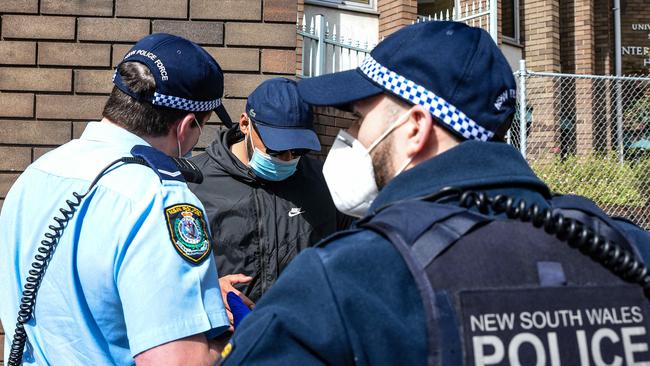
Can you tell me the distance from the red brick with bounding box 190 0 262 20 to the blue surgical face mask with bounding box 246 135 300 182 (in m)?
0.94

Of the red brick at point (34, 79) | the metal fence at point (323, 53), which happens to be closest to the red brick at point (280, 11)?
the red brick at point (34, 79)

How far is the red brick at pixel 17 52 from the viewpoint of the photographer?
13.3 ft

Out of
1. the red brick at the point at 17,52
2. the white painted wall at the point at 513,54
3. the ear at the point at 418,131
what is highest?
the white painted wall at the point at 513,54

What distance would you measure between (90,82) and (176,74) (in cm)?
214

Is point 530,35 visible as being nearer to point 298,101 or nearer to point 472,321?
point 298,101

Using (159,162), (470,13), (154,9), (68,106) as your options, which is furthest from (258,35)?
(470,13)

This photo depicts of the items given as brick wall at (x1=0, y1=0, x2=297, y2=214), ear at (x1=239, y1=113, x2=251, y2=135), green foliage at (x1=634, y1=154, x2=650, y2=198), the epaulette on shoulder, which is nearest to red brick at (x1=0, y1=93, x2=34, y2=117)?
brick wall at (x1=0, y1=0, x2=297, y2=214)

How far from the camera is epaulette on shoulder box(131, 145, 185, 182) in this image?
1845mm

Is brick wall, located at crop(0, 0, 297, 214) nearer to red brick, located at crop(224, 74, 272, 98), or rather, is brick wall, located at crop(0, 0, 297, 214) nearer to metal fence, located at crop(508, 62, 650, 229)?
red brick, located at crop(224, 74, 272, 98)

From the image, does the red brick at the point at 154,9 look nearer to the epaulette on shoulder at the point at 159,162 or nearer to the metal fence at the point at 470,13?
the epaulette on shoulder at the point at 159,162

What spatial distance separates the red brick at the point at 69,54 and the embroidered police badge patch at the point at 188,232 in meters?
2.51

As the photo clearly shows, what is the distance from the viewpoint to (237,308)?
2271mm

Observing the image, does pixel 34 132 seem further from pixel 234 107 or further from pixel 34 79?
pixel 234 107

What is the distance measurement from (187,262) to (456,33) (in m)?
0.82
